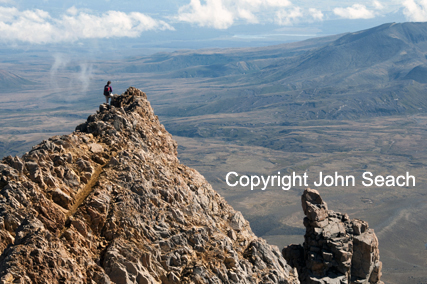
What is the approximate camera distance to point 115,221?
23422 mm

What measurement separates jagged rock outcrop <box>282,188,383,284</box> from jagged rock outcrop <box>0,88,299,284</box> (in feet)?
42.7

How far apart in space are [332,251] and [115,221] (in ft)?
78.8

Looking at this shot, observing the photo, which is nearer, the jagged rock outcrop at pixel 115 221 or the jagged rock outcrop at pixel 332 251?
the jagged rock outcrop at pixel 115 221

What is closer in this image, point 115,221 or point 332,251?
point 115,221

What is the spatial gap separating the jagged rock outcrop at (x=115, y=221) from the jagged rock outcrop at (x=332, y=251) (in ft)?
42.7

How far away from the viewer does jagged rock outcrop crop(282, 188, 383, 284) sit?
40.8m

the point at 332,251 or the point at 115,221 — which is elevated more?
the point at 115,221

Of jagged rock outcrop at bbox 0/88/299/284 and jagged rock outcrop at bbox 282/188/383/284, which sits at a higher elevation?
jagged rock outcrop at bbox 0/88/299/284

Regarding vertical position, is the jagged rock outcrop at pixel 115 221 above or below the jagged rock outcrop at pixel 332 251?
above

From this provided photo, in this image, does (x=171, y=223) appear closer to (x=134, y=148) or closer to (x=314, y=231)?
(x=134, y=148)

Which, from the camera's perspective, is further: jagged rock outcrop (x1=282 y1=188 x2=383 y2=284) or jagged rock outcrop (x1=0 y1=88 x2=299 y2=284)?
jagged rock outcrop (x1=282 y1=188 x2=383 y2=284)

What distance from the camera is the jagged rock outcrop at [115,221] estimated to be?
2048cm

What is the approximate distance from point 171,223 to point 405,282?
113 meters

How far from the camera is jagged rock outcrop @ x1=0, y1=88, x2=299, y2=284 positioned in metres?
20.5
